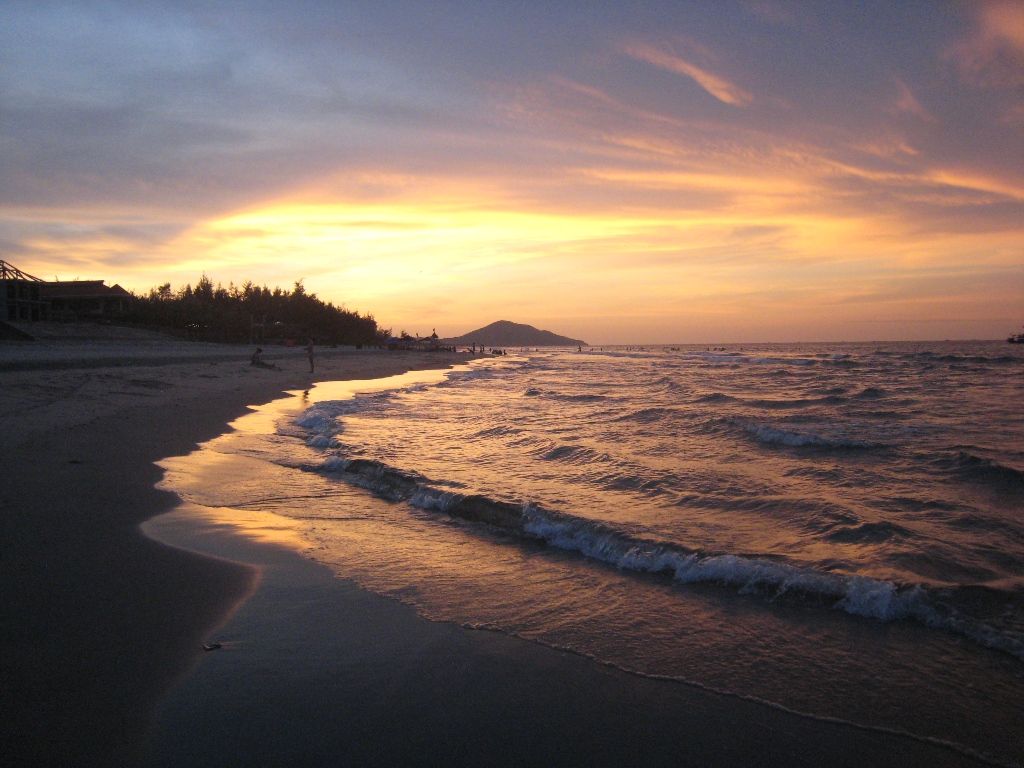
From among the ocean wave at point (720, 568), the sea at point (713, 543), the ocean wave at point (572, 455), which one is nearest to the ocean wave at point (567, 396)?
the sea at point (713, 543)

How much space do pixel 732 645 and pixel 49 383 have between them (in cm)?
1652

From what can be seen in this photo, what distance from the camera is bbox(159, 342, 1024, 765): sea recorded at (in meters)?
3.60

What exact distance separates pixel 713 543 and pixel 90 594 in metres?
4.93

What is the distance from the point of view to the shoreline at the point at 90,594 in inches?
110

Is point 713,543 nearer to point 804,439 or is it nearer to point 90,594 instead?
point 90,594

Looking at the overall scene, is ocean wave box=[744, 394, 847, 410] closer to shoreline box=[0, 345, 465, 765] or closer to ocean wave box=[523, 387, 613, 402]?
ocean wave box=[523, 387, 613, 402]

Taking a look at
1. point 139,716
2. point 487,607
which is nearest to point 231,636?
point 139,716

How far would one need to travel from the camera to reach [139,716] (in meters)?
2.87

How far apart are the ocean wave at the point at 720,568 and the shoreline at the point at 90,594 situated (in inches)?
108

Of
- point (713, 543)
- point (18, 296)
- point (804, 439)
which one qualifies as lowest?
point (713, 543)

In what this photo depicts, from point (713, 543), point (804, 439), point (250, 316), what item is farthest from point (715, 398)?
point (250, 316)

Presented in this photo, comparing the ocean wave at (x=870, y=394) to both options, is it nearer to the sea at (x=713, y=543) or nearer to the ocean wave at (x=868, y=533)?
the sea at (x=713, y=543)

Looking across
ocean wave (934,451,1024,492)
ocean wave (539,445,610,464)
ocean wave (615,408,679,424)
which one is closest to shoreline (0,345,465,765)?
ocean wave (539,445,610,464)

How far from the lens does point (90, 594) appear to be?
4.15 m
